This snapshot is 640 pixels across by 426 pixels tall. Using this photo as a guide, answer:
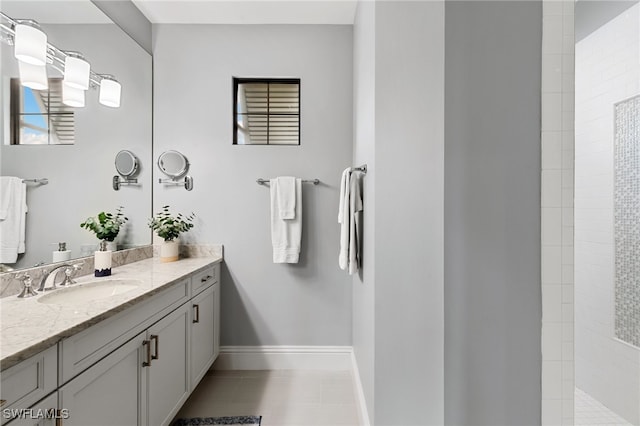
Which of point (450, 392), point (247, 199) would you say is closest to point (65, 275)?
point (247, 199)

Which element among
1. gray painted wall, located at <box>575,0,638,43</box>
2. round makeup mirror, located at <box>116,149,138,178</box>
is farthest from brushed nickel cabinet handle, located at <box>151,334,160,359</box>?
gray painted wall, located at <box>575,0,638,43</box>

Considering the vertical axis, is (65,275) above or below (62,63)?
below

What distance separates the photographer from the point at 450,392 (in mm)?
1346

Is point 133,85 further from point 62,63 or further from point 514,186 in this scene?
point 514,186

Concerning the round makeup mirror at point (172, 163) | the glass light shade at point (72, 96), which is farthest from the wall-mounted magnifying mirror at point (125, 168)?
the glass light shade at point (72, 96)

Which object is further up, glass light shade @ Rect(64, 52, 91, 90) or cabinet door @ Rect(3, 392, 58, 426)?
glass light shade @ Rect(64, 52, 91, 90)

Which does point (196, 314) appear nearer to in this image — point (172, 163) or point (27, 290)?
point (27, 290)

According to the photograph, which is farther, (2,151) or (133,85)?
(133,85)

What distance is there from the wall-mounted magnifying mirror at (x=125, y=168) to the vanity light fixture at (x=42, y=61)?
1.21 ft

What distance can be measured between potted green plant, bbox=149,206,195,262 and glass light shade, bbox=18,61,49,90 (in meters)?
1.09

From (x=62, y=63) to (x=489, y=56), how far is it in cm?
203

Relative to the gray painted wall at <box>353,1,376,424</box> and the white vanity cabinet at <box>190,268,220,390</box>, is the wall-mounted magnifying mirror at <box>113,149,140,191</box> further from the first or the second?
the gray painted wall at <box>353,1,376,424</box>

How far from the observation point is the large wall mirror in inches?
58.2

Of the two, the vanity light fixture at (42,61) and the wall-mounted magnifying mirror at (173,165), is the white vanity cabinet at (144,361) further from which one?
the vanity light fixture at (42,61)
